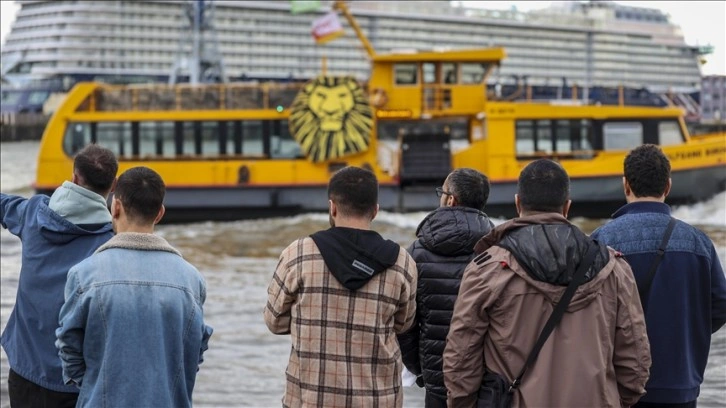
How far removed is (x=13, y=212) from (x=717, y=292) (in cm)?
232

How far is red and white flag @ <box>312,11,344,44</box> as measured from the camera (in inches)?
959

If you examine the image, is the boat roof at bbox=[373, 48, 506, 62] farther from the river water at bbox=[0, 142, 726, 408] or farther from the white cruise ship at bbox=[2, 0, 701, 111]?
the white cruise ship at bbox=[2, 0, 701, 111]

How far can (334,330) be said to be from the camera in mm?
3615

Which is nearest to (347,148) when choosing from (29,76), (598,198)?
(598,198)

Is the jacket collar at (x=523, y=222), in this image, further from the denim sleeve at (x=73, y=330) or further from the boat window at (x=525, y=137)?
the boat window at (x=525, y=137)

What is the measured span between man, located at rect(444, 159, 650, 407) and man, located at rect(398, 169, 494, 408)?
2.15ft

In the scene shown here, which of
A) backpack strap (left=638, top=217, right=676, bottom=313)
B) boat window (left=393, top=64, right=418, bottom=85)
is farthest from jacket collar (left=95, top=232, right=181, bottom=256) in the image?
boat window (left=393, top=64, right=418, bottom=85)

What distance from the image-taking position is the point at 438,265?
4133 millimetres

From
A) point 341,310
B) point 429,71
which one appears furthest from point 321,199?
point 341,310

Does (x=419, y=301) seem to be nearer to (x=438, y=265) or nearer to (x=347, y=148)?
(x=438, y=265)

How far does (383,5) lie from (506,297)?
89.7m

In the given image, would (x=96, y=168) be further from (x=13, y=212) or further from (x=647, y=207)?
(x=647, y=207)

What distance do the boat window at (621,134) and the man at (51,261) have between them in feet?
53.4

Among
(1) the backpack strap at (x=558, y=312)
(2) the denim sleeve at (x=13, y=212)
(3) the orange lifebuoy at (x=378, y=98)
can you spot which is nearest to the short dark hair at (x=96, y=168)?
(2) the denim sleeve at (x=13, y=212)
